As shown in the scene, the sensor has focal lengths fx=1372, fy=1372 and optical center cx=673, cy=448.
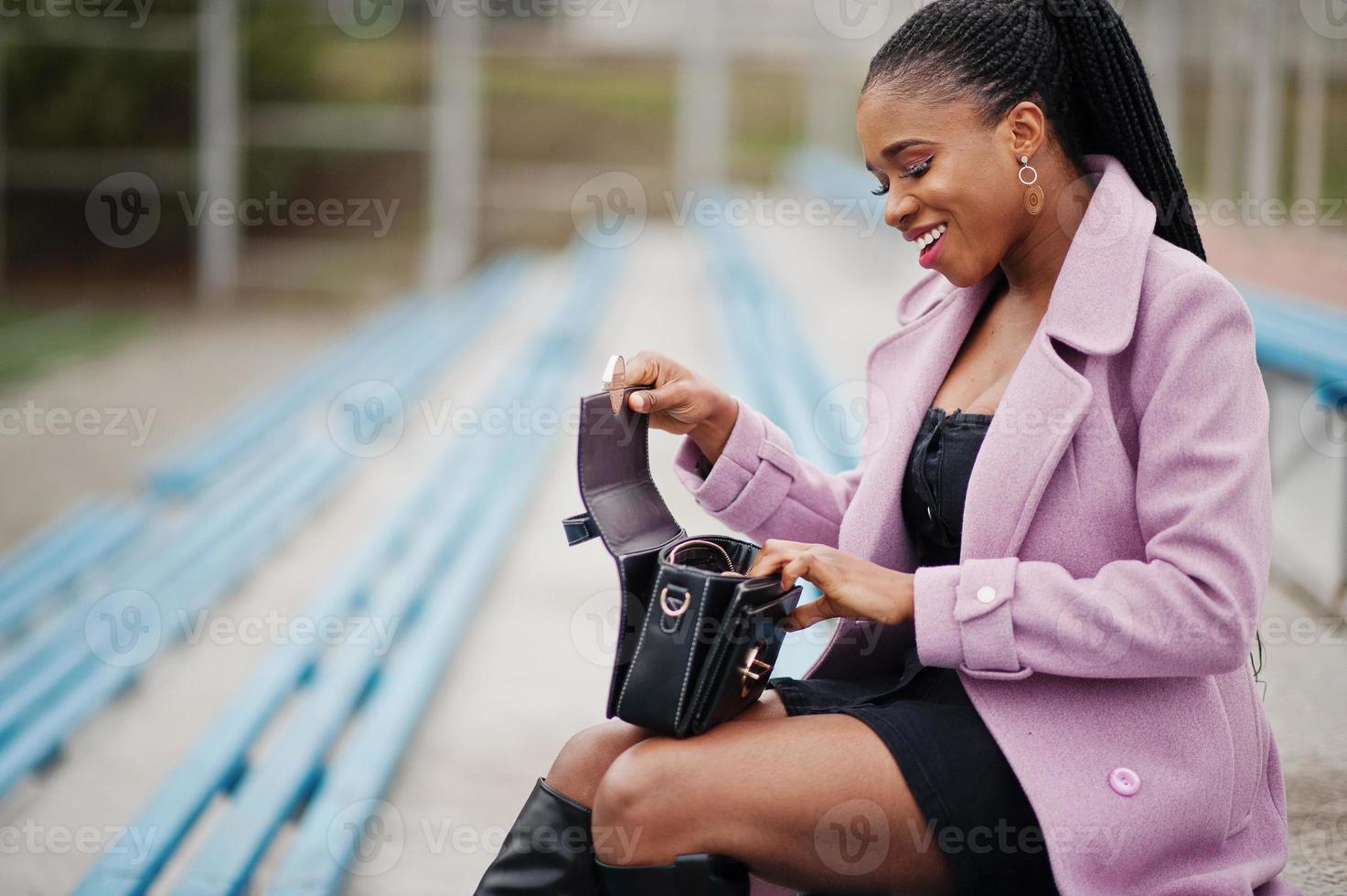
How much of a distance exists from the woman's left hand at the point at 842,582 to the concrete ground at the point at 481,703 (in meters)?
0.95

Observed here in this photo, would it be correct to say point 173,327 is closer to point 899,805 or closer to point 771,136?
point 771,136

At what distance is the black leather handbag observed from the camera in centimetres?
152

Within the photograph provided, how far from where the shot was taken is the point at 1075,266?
1584 millimetres

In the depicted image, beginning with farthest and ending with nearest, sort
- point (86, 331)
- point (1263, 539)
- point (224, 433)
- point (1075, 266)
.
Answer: point (86, 331) → point (224, 433) → point (1075, 266) → point (1263, 539)

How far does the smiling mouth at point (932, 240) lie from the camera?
1.65 meters

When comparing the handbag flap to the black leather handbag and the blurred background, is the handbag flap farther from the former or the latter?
the blurred background

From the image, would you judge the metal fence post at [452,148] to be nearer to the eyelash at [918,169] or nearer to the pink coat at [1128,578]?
the eyelash at [918,169]

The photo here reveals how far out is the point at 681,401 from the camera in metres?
1.84

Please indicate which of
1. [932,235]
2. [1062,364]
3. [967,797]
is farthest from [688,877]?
[932,235]

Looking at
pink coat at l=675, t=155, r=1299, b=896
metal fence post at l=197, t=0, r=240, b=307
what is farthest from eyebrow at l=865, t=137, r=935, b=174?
Answer: metal fence post at l=197, t=0, r=240, b=307

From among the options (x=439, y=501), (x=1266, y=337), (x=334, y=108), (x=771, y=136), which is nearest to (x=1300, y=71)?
(x=1266, y=337)

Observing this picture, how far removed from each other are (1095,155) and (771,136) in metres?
17.8

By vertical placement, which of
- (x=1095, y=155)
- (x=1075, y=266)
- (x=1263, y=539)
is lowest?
(x=1263, y=539)

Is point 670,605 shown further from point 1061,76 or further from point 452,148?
point 452,148
